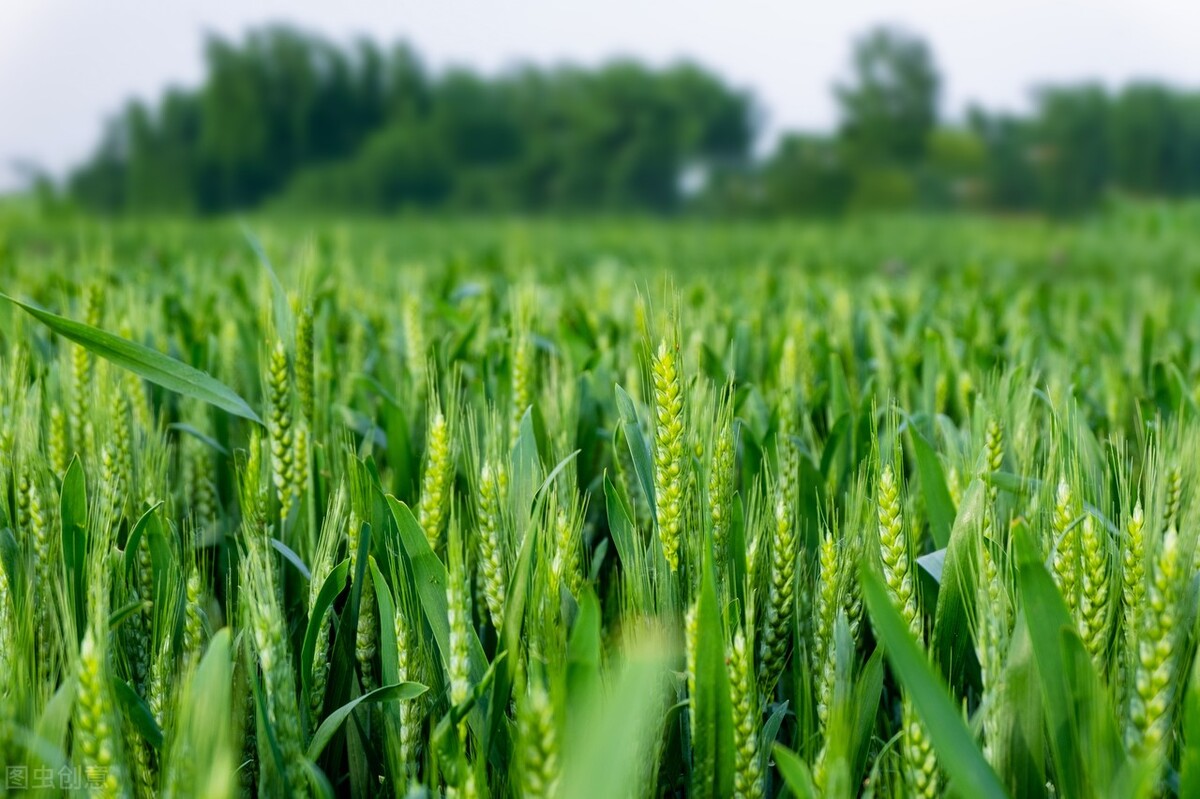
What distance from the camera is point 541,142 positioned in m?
9.83

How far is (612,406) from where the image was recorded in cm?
131

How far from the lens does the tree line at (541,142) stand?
30.8ft

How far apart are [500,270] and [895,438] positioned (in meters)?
3.38

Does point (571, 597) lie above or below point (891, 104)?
→ below

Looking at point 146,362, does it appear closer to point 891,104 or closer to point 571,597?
point 571,597

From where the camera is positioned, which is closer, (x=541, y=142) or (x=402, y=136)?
(x=402, y=136)

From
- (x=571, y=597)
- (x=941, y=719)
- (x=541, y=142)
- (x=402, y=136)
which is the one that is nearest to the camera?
(x=941, y=719)

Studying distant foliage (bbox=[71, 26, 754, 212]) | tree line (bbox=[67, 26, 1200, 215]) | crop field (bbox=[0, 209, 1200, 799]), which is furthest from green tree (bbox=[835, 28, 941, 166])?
crop field (bbox=[0, 209, 1200, 799])

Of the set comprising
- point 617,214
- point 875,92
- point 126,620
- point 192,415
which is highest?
point 875,92

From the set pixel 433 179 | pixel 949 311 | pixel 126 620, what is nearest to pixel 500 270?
pixel 949 311

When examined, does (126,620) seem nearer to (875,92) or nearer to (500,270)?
(500,270)

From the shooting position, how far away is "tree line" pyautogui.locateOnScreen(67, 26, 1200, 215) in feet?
30.8

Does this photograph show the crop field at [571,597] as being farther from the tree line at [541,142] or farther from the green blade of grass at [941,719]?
the tree line at [541,142]

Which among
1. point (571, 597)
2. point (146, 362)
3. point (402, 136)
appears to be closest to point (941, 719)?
point (571, 597)
